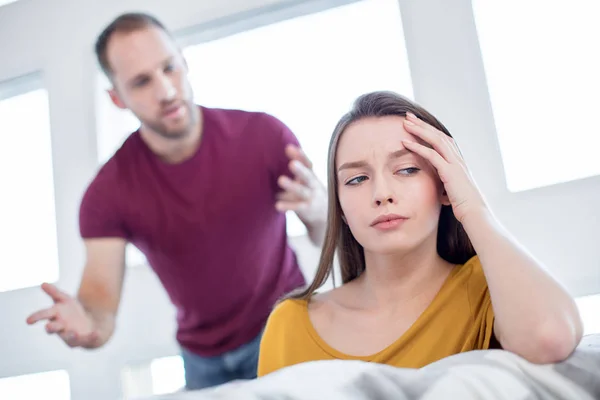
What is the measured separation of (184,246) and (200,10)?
62 centimetres

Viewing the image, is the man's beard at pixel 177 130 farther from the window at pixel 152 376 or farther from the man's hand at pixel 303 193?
the window at pixel 152 376

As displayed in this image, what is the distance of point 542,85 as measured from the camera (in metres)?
1.27

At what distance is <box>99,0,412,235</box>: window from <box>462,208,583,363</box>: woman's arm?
2.39ft

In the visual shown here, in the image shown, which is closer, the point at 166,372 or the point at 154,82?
the point at 154,82

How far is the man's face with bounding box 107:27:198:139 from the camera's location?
124cm

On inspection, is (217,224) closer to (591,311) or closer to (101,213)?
(101,213)

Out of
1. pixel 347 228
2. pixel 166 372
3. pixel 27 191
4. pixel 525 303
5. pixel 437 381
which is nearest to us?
pixel 437 381

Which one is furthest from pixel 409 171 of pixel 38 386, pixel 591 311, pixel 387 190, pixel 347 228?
pixel 38 386

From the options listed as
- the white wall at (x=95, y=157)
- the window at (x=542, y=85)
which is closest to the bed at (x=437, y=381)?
the white wall at (x=95, y=157)

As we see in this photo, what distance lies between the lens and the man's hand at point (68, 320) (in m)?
1.11

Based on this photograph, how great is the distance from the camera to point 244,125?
1244 mm

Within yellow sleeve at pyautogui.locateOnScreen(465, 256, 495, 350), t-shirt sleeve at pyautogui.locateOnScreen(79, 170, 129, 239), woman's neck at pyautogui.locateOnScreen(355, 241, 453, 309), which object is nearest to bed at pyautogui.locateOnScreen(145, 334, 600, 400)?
yellow sleeve at pyautogui.locateOnScreen(465, 256, 495, 350)

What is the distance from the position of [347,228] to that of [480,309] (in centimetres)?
24

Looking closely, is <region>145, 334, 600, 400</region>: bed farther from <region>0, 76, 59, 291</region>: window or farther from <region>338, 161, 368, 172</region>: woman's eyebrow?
<region>0, 76, 59, 291</region>: window
